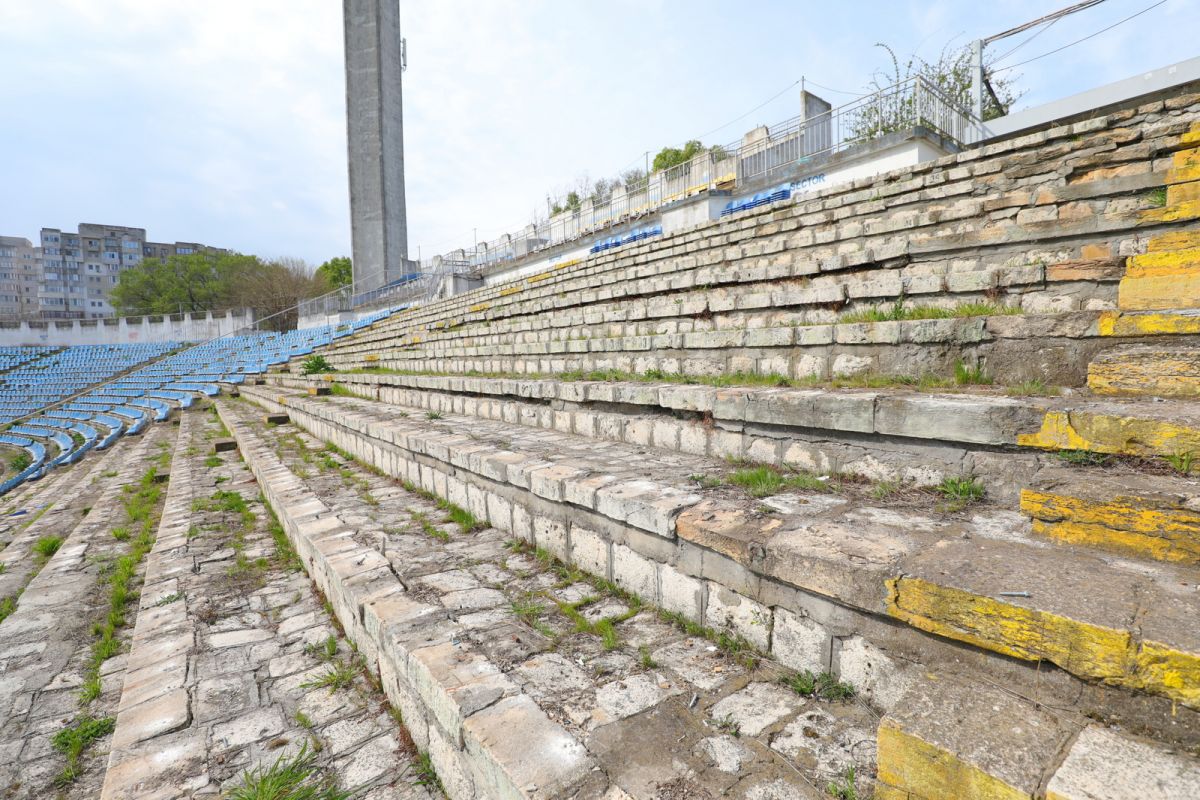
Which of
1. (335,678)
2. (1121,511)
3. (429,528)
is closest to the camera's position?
(1121,511)

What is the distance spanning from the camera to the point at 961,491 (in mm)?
2113

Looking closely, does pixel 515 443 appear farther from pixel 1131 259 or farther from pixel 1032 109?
pixel 1032 109

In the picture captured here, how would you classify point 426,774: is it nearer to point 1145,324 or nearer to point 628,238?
point 1145,324

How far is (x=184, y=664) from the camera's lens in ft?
8.56

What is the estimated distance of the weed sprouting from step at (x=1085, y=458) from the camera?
1.79 meters

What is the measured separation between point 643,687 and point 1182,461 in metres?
1.82

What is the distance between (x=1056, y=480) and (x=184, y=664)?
12.5 feet


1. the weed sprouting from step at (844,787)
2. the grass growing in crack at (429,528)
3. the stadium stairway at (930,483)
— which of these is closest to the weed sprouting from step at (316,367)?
the stadium stairway at (930,483)

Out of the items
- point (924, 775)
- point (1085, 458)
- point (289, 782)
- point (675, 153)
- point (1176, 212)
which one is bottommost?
point (289, 782)

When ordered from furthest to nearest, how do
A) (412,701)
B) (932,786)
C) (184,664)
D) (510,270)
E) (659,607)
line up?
(510,270)
(184,664)
(659,607)
(412,701)
(932,786)

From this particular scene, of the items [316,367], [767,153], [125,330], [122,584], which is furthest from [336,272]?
[122,584]

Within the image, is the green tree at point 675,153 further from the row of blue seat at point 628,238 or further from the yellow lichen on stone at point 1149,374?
the yellow lichen on stone at point 1149,374

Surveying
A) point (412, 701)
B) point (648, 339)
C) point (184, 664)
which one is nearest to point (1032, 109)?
point (648, 339)

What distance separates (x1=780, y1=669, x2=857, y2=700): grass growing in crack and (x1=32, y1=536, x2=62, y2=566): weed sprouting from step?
730 cm
